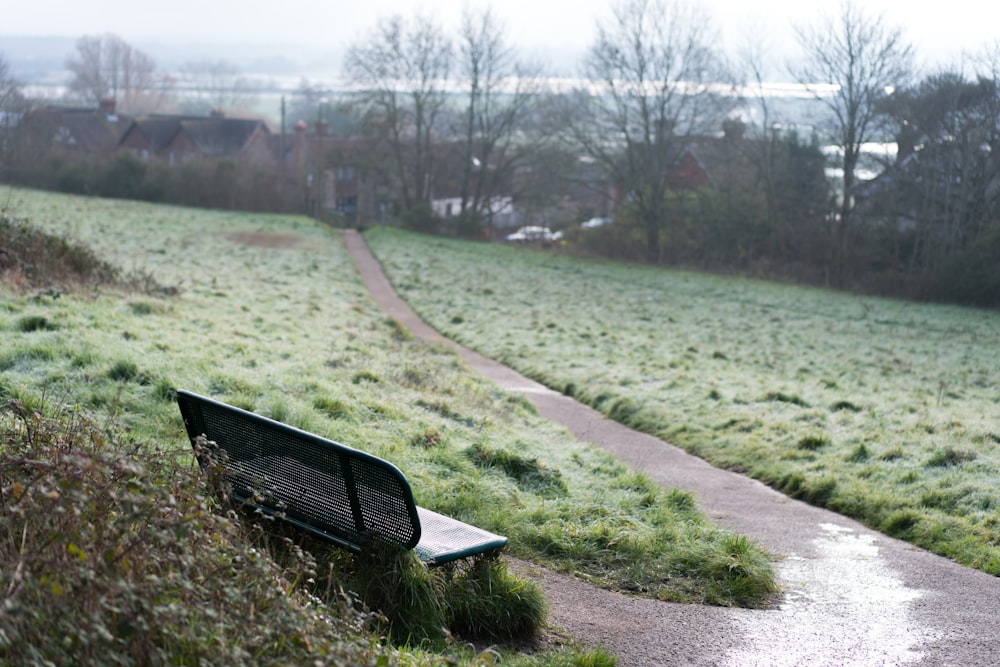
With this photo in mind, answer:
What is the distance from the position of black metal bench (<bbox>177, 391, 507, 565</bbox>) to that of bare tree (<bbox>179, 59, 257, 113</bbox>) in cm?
11990

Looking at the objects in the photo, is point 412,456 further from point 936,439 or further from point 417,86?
point 417,86

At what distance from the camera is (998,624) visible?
5.55 metres

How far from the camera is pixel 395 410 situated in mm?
9609

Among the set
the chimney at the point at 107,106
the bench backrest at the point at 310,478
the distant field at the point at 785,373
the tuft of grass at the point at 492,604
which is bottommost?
the distant field at the point at 785,373

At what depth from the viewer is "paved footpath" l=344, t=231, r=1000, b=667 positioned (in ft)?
16.2

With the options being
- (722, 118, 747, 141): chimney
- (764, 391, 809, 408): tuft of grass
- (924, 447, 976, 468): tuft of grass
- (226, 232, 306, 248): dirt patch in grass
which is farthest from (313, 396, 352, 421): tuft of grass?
(722, 118, 747, 141): chimney

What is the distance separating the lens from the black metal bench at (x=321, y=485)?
14.9ft

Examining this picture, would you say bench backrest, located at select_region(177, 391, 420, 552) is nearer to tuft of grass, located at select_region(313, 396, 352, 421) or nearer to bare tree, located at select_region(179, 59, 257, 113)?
tuft of grass, located at select_region(313, 396, 352, 421)

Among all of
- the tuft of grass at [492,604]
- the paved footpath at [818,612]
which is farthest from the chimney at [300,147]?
the tuft of grass at [492,604]

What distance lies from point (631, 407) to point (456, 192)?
154ft

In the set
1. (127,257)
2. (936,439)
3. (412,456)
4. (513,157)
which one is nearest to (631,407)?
(936,439)

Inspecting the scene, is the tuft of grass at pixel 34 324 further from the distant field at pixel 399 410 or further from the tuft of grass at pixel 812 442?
the tuft of grass at pixel 812 442

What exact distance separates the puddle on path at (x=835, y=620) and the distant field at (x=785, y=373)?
1.25m

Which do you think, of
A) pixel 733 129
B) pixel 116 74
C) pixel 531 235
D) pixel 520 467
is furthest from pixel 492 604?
pixel 116 74
